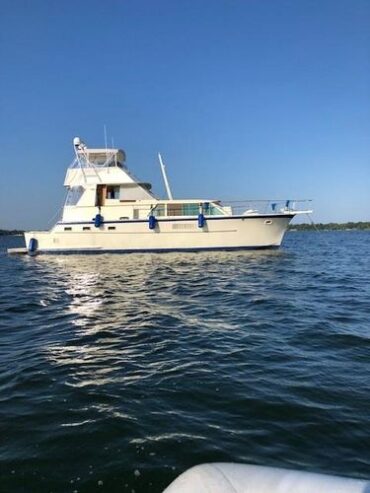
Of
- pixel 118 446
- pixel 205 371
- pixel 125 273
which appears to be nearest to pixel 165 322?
pixel 205 371

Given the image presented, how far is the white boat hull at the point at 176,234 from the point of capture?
25062mm

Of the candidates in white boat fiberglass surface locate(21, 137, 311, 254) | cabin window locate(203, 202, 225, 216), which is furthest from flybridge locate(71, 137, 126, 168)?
cabin window locate(203, 202, 225, 216)

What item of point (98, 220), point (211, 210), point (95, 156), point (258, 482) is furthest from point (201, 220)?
point (258, 482)

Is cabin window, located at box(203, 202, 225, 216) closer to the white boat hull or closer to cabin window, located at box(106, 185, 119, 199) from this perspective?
the white boat hull

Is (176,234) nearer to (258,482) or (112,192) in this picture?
(112,192)

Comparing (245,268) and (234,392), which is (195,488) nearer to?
(234,392)

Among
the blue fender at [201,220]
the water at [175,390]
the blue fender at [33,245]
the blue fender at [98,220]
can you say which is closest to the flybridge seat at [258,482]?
the water at [175,390]

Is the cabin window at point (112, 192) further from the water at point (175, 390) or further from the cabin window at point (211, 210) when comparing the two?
the water at point (175, 390)

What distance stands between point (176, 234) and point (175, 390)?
21.4 m

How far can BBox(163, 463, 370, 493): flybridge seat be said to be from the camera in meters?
2.11

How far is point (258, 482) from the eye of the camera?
2.20 m

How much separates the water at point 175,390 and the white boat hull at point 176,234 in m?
15.4

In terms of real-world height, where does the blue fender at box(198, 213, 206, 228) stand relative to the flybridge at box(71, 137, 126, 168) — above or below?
below

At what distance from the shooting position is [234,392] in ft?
14.5
